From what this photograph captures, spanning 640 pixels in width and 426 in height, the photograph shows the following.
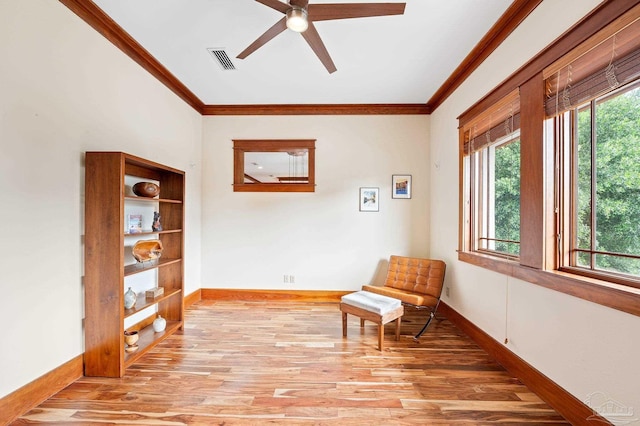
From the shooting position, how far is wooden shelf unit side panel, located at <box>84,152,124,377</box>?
2.32 m

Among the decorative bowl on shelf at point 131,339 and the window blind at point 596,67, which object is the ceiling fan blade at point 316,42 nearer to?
the window blind at point 596,67

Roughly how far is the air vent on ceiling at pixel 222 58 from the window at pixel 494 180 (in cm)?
286

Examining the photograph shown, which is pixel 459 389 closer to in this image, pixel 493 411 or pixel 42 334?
pixel 493 411

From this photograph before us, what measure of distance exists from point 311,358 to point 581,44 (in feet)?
10.4

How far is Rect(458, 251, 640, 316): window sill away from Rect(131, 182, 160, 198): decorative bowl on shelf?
3449 millimetres

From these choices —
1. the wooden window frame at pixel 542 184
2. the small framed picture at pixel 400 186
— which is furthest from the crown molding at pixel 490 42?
the small framed picture at pixel 400 186

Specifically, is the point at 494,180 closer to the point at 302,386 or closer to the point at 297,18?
the point at 297,18

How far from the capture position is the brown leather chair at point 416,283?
3443 mm

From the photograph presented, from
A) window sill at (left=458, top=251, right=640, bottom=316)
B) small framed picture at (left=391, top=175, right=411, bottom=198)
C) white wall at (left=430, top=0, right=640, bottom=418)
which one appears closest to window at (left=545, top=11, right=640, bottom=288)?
window sill at (left=458, top=251, right=640, bottom=316)

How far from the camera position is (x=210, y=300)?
445cm

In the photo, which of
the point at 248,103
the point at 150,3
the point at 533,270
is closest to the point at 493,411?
the point at 533,270

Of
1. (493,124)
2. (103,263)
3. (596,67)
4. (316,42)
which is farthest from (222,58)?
A: (596,67)

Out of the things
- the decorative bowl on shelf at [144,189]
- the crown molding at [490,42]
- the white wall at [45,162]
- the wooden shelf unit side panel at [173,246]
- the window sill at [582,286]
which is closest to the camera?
the window sill at [582,286]

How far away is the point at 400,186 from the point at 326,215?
4.16ft
